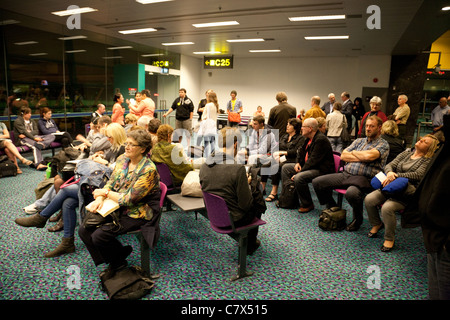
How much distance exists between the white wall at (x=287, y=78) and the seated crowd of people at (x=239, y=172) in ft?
26.5

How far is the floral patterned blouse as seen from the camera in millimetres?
2549

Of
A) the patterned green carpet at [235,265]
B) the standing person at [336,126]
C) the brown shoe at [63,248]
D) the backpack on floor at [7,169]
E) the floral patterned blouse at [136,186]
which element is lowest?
the patterned green carpet at [235,265]

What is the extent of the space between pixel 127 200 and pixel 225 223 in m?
0.89

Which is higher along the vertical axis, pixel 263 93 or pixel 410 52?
pixel 410 52

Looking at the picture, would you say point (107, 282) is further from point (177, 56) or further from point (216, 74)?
point (216, 74)

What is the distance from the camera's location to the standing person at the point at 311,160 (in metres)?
4.25

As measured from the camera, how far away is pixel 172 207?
453 cm

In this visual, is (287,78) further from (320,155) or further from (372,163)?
(372,163)

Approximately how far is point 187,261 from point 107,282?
841mm

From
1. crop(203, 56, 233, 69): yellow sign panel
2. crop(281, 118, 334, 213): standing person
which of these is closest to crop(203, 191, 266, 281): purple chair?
crop(281, 118, 334, 213): standing person

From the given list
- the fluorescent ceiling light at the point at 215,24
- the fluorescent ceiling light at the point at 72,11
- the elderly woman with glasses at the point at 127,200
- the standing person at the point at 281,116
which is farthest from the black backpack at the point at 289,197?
the fluorescent ceiling light at the point at 72,11

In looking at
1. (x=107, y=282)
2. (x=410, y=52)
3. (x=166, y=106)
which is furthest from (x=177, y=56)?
(x=107, y=282)

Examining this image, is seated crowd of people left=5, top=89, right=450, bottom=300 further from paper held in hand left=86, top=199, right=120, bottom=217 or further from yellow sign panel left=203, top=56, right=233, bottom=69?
yellow sign panel left=203, top=56, right=233, bottom=69

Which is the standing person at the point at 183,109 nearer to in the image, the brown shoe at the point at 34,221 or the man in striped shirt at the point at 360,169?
the man in striped shirt at the point at 360,169
